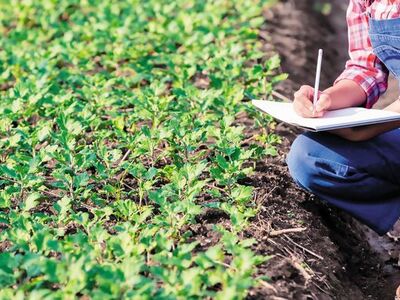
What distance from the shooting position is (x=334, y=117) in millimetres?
3416

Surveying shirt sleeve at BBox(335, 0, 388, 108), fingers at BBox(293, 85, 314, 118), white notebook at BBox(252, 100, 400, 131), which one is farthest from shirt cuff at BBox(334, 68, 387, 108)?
fingers at BBox(293, 85, 314, 118)

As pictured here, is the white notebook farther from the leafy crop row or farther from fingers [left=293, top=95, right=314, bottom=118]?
the leafy crop row

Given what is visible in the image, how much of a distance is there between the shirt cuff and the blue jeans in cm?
20

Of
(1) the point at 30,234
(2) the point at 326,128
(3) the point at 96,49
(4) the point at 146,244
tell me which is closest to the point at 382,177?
(2) the point at 326,128

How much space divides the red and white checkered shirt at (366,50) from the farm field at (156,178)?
48 cm

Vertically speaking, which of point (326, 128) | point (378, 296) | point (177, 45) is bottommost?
point (378, 296)

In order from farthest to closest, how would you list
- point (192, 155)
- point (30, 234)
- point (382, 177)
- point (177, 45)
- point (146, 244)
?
point (177, 45)
point (192, 155)
point (382, 177)
point (30, 234)
point (146, 244)

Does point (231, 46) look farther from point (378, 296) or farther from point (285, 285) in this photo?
point (285, 285)

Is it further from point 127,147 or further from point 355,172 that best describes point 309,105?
point 127,147

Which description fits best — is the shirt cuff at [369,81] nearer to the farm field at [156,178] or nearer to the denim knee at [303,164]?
the denim knee at [303,164]

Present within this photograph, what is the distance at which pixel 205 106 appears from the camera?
417cm

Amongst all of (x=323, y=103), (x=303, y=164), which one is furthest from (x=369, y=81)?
(x=303, y=164)

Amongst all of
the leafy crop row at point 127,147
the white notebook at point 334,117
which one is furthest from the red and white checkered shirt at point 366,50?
the leafy crop row at point 127,147

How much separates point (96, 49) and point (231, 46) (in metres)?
0.75
